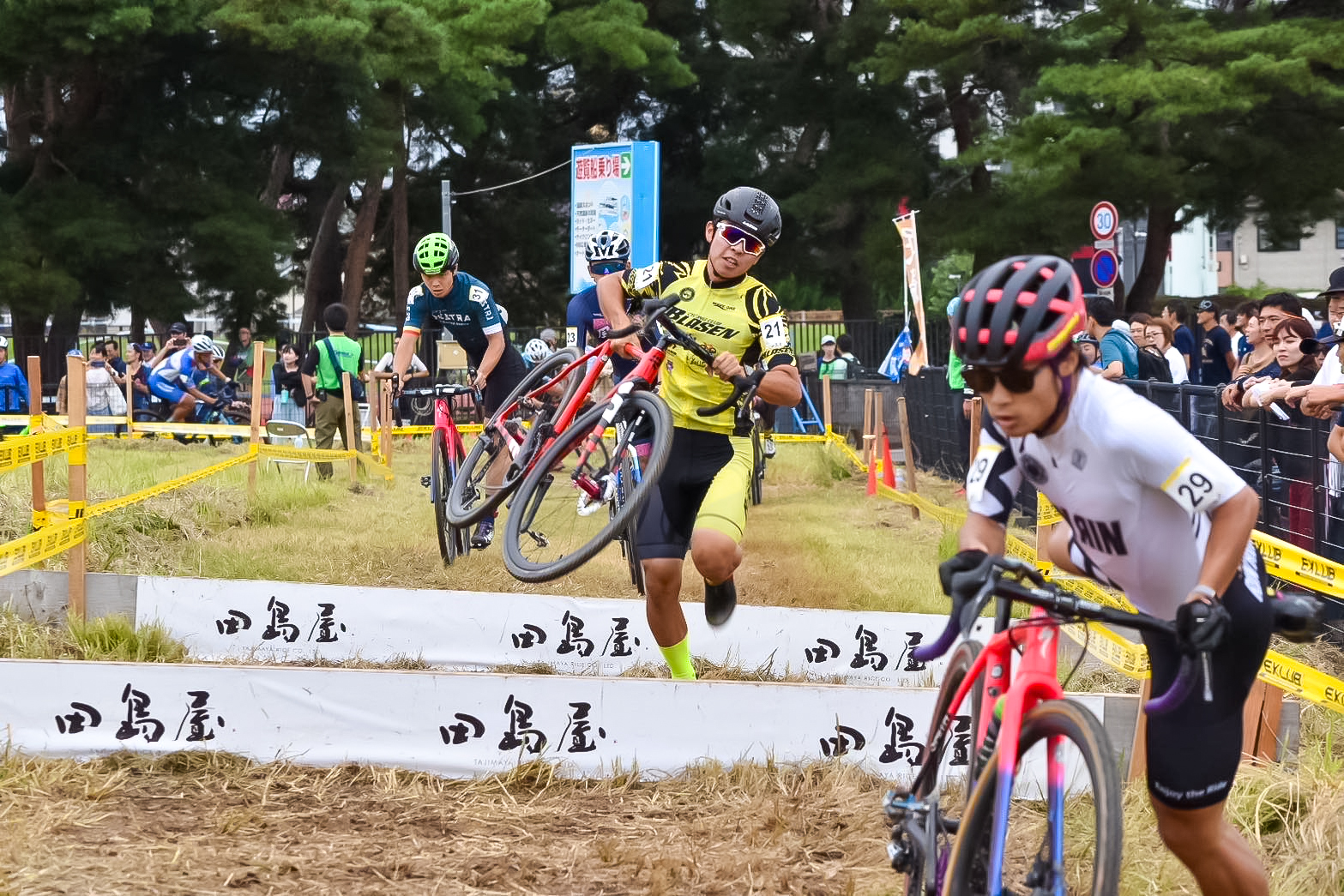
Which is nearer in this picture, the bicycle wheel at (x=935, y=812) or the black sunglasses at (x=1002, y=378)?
the black sunglasses at (x=1002, y=378)

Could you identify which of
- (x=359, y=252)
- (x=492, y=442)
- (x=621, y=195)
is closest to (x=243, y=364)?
(x=621, y=195)

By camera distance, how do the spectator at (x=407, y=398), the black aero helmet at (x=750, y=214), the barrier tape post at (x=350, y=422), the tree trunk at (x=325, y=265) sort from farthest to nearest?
the tree trunk at (x=325, y=265) < the spectator at (x=407, y=398) < the barrier tape post at (x=350, y=422) < the black aero helmet at (x=750, y=214)

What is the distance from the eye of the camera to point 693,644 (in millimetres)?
8258

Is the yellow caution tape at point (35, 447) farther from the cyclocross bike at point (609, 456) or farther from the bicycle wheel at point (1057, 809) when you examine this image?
the bicycle wheel at point (1057, 809)

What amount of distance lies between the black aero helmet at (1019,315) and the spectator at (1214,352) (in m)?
11.0

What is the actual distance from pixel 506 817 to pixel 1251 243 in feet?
208

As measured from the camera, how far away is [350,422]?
16031mm

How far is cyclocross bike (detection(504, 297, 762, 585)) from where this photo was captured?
6535 mm

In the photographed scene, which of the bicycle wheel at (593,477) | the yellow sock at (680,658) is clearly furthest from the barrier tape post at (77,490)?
the yellow sock at (680,658)

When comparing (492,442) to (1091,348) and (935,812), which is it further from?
(1091,348)

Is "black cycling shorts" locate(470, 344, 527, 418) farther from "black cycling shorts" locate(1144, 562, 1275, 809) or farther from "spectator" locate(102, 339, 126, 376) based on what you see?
"spectator" locate(102, 339, 126, 376)

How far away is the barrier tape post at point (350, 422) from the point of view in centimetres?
1594

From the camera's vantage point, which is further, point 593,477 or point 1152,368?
point 1152,368

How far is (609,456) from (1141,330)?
782cm
